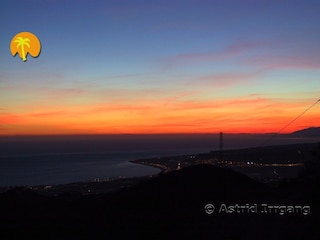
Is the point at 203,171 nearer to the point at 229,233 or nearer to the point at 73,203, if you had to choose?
the point at 73,203

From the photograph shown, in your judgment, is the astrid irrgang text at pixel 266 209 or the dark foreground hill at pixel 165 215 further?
the astrid irrgang text at pixel 266 209

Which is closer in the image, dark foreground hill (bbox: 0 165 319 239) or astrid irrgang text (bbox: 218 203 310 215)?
dark foreground hill (bbox: 0 165 319 239)

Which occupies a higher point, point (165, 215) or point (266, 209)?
point (266, 209)

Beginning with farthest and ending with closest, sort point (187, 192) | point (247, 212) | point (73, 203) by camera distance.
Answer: point (187, 192)
point (73, 203)
point (247, 212)

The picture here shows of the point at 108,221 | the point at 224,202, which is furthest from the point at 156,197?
the point at 108,221

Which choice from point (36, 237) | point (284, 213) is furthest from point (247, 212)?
point (36, 237)

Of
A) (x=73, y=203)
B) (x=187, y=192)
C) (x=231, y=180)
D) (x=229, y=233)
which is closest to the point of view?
(x=229, y=233)

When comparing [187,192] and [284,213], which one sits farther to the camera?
[187,192]

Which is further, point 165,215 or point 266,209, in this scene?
point 165,215
